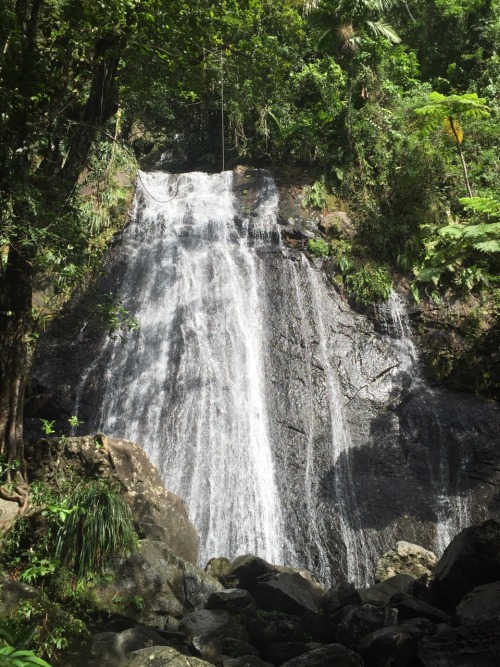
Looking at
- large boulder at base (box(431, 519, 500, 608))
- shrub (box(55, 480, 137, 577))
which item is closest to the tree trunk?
shrub (box(55, 480, 137, 577))

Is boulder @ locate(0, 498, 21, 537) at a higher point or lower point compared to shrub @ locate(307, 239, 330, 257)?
lower

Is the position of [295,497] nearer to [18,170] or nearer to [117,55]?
[18,170]

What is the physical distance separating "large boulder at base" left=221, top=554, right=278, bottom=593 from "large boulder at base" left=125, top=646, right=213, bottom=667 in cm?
268

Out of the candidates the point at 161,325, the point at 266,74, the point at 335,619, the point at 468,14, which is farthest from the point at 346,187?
the point at 335,619

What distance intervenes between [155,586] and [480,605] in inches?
131

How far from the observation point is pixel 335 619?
6.07m

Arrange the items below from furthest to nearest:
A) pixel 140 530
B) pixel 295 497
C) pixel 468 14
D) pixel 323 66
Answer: pixel 468 14 → pixel 323 66 → pixel 295 497 → pixel 140 530

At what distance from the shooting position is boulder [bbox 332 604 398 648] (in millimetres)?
5496

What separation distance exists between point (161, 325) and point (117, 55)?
6.14 m

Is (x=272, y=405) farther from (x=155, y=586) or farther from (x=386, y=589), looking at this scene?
(x=155, y=586)

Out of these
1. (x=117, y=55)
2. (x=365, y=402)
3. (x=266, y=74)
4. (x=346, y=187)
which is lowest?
(x=365, y=402)

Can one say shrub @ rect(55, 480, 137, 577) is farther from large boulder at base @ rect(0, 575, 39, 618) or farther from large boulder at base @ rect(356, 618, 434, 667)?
large boulder at base @ rect(356, 618, 434, 667)

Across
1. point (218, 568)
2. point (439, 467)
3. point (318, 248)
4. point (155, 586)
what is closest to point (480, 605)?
point (155, 586)

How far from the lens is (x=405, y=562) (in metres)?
7.94
